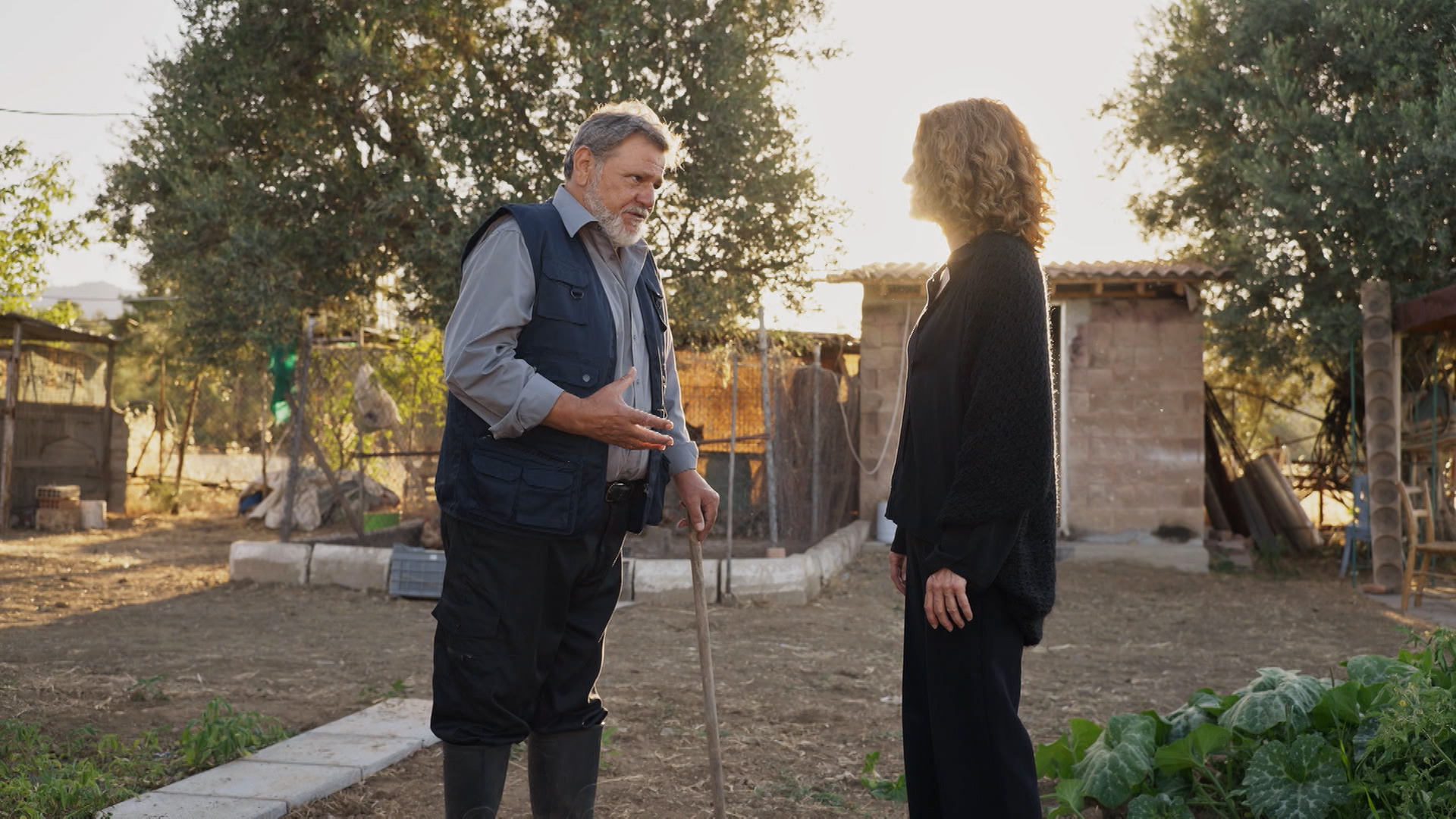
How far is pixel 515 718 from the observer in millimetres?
2395

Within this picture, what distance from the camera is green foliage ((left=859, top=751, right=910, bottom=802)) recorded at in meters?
3.46

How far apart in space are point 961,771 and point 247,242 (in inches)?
368

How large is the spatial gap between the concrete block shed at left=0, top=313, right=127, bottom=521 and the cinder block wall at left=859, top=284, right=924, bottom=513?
924 centimetres

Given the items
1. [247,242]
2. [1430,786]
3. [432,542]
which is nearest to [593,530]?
[1430,786]

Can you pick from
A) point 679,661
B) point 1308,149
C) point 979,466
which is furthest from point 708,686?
point 1308,149

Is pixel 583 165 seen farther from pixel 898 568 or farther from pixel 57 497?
pixel 57 497

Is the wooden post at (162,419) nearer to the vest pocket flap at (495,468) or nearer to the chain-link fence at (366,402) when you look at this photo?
the chain-link fence at (366,402)

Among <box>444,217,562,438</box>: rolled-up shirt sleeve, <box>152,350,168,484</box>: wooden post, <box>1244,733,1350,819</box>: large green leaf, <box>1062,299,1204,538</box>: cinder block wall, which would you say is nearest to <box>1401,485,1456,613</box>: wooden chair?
<box>1062,299,1204,538</box>: cinder block wall

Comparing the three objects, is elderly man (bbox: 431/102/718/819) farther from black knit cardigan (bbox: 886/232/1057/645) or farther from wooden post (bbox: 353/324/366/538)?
wooden post (bbox: 353/324/366/538)

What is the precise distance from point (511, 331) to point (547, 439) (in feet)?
0.78

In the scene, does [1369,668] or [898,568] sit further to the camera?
[1369,668]

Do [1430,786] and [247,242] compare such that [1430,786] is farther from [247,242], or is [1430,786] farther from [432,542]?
[247,242]

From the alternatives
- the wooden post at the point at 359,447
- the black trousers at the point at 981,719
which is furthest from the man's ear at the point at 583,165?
the wooden post at the point at 359,447

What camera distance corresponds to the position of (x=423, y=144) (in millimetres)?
10016
